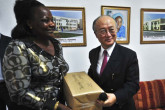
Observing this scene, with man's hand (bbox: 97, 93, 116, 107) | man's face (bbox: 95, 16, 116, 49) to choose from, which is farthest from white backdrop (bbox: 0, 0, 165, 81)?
man's hand (bbox: 97, 93, 116, 107)

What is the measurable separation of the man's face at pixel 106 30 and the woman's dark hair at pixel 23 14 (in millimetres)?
464

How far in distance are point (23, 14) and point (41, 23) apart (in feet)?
0.40

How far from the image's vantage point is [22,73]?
0.64 metres

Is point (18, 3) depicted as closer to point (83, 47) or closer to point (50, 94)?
point (50, 94)

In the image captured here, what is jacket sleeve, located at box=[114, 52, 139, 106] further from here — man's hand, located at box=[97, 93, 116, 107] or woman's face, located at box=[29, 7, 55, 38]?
woman's face, located at box=[29, 7, 55, 38]

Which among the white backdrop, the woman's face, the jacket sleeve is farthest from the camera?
the white backdrop

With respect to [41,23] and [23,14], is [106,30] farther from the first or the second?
[23,14]

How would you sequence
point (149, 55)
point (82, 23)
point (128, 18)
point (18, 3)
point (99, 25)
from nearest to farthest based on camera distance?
point (18, 3) → point (99, 25) → point (82, 23) → point (128, 18) → point (149, 55)

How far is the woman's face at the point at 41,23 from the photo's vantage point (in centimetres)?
74

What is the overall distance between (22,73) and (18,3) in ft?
1.44

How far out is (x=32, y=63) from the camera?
0.69 metres

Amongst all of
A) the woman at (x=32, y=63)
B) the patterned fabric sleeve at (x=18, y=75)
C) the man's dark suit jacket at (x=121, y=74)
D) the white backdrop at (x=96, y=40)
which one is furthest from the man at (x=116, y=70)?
the white backdrop at (x=96, y=40)

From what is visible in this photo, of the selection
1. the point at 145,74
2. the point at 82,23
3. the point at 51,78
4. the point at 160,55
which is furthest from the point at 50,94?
the point at 160,55

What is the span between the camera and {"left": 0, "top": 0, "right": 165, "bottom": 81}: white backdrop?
1.42 metres
